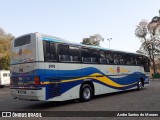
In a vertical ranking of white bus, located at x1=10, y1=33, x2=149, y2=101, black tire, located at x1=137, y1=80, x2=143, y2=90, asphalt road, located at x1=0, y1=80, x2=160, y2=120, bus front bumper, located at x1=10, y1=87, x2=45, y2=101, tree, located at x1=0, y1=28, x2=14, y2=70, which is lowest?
asphalt road, located at x1=0, y1=80, x2=160, y2=120

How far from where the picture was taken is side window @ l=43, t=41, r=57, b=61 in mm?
11352

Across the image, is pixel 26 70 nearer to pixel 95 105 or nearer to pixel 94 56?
pixel 95 105

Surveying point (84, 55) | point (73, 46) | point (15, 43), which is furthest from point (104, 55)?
point (15, 43)

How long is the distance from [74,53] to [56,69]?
1.76 m

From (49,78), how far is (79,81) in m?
Answer: 2.31

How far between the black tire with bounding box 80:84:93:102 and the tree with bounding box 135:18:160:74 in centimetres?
4339

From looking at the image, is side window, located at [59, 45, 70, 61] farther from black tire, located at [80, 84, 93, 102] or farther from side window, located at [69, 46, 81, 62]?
black tire, located at [80, 84, 93, 102]

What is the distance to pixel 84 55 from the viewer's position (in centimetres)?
1376

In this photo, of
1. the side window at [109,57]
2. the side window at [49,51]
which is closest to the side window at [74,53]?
the side window at [49,51]

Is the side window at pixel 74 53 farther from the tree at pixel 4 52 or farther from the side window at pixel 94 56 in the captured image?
the tree at pixel 4 52

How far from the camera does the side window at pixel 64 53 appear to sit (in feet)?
39.7

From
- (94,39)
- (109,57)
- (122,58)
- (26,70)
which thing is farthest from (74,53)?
(94,39)

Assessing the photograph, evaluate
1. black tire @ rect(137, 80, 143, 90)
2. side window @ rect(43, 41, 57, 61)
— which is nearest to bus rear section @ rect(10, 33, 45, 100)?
side window @ rect(43, 41, 57, 61)

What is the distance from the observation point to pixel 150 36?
55344 millimetres
